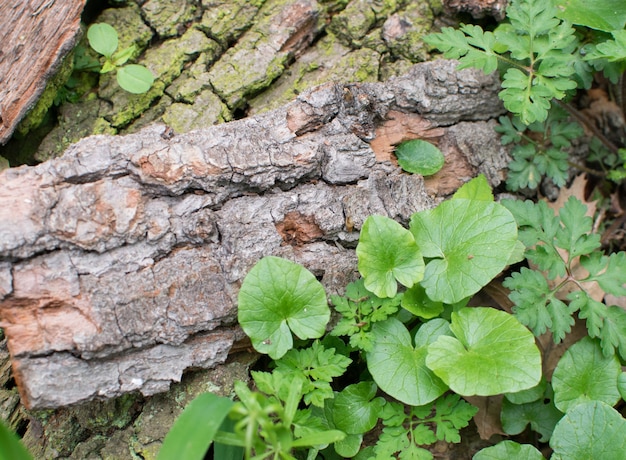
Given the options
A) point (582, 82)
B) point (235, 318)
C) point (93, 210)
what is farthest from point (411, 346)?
point (582, 82)

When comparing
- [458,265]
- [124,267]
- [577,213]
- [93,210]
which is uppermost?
[93,210]

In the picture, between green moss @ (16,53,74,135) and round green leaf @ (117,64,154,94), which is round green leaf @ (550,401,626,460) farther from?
green moss @ (16,53,74,135)

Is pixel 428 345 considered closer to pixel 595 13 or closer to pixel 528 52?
pixel 528 52

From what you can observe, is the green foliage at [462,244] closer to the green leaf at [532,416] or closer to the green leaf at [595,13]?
the green leaf at [532,416]

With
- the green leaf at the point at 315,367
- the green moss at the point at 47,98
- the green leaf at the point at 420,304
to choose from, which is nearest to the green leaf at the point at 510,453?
the green leaf at the point at 420,304

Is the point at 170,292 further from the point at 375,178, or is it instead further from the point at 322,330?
the point at 375,178

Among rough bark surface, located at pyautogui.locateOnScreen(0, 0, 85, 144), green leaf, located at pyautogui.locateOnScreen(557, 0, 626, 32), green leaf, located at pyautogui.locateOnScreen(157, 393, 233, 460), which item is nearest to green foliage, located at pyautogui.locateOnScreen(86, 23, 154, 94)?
rough bark surface, located at pyautogui.locateOnScreen(0, 0, 85, 144)
